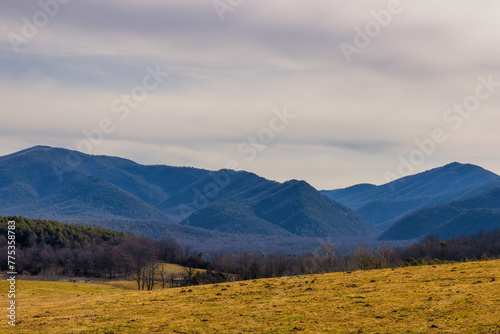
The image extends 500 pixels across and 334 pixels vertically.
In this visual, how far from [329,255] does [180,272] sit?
241 feet

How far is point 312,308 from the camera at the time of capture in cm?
4159

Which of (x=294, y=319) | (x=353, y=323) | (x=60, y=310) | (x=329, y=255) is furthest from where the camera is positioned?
(x=329, y=255)

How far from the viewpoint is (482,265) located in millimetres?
53469

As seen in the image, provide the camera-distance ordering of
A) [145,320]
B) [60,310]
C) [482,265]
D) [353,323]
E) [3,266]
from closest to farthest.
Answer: [353,323], [145,320], [60,310], [482,265], [3,266]

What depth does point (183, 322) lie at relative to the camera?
40188 mm

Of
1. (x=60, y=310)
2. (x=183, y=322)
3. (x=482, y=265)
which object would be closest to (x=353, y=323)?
(x=183, y=322)

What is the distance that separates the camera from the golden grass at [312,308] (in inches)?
1388

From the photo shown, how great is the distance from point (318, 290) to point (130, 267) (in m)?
130

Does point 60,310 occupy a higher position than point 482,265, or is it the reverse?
point 482,265

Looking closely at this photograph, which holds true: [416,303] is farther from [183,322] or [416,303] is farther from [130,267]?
[130,267]

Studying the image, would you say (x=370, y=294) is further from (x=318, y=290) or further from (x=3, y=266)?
(x=3, y=266)

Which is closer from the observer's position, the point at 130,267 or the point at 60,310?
the point at 60,310

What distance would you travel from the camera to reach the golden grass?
116ft

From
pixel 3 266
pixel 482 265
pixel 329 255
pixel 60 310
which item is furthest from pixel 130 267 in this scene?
pixel 482 265
